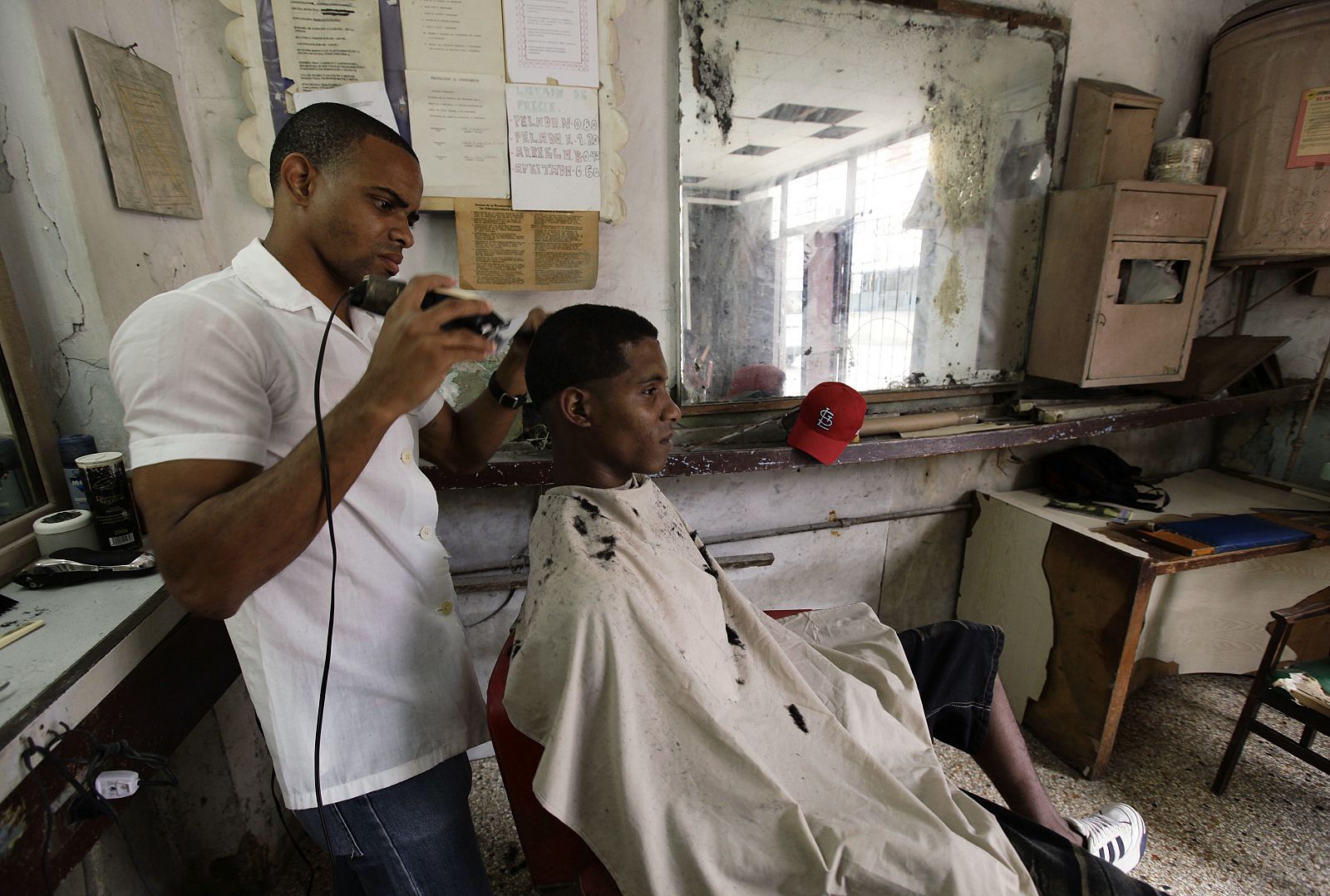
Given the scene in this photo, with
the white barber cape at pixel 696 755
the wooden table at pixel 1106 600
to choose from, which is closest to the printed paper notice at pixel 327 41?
the white barber cape at pixel 696 755

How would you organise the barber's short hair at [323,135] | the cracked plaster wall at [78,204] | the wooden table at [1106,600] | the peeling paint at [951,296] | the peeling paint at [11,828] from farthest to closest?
the peeling paint at [951,296] < the wooden table at [1106,600] < the cracked plaster wall at [78,204] < the barber's short hair at [323,135] < the peeling paint at [11,828]

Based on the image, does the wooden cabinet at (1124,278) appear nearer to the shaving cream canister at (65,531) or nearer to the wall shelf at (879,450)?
the wall shelf at (879,450)

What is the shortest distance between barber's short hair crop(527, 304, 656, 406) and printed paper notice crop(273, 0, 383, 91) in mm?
884

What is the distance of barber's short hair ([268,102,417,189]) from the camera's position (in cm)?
86

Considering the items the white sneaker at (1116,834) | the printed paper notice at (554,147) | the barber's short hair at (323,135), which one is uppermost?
the printed paper notice at (554,147)

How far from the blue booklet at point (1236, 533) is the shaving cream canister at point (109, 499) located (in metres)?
2.82

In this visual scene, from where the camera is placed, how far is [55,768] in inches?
29.7

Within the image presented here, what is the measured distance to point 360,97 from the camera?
4.84ft

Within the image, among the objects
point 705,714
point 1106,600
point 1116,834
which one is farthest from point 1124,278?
point 705,714

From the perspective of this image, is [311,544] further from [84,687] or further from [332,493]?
[84,687]

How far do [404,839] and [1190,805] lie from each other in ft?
7.42

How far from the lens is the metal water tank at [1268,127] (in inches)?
80.0

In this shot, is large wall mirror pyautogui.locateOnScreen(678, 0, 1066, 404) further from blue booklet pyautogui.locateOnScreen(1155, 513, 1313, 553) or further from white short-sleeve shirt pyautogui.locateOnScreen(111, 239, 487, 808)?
white short-sleeve shirt pyautogui.locateOnScreen(111, 239, 487, 808)

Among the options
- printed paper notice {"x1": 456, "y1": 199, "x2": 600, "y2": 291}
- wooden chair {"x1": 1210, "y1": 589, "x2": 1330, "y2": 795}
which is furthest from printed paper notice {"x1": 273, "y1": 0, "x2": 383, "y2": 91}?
wooden chair {"x1": 1210, "y1": 589, "x2": 1330, "y2": 795}
